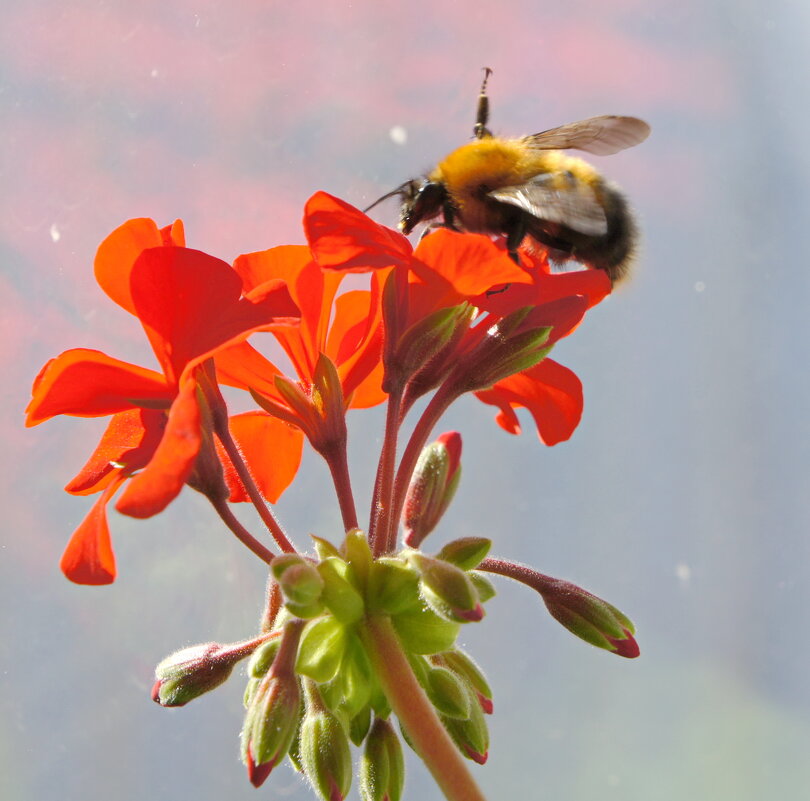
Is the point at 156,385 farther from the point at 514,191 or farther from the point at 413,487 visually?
the point at 514,191

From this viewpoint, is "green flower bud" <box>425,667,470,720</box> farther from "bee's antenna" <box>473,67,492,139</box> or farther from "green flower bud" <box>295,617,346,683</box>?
"bee's antenna" <box>473,67,492,139</box>

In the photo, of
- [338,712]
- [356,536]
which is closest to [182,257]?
[356,536]

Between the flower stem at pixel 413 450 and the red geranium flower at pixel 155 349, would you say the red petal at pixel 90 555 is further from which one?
the flower stem at pixel 413 450

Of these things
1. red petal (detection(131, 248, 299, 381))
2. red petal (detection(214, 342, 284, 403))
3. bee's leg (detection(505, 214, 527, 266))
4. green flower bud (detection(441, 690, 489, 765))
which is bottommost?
green flower bud (detection(441, 690, 489, 765))

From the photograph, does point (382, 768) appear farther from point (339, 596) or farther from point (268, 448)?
point (268, 448)

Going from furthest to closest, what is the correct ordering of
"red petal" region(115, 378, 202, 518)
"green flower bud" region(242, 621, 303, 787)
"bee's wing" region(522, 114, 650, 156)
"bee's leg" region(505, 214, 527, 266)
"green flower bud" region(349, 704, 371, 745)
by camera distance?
"bee's wing" region(522, 114, 650, 156) → "bee's leg" region(505, 214, 527, 266) → "green flower bud" region(349, 704, 371, 745) → "green flower bud" region(242, 621, 303, 787) → "red petal" region(115, 378, 202, 518)

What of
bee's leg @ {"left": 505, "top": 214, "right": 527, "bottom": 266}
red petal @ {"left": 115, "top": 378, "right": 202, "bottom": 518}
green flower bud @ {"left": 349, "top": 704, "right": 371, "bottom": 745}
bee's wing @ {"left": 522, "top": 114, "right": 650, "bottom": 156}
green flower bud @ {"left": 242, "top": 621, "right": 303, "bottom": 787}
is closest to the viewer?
red petal @ {"left": 115, "top": 378, "right": 202, "bottom": 518}

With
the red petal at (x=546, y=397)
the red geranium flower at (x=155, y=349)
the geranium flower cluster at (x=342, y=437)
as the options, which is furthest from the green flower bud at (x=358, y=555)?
the red petal at (x=546, y=397)

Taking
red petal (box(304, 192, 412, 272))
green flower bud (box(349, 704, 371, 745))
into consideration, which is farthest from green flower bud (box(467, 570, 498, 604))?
red petal (box(304, 192, 412, 272))
